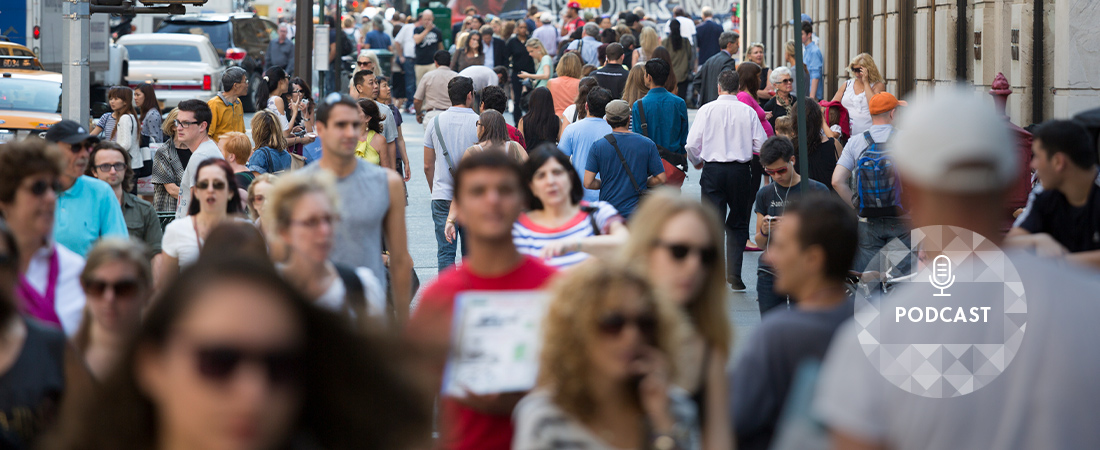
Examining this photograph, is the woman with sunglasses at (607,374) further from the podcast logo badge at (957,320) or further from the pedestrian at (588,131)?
the pedestrian at (588,131)

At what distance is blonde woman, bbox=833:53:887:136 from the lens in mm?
12664

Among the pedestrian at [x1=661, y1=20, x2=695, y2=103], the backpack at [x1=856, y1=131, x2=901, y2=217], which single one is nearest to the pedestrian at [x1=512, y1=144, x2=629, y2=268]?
the backpack at [x1=856, y1=131, x2=901, y2=217]

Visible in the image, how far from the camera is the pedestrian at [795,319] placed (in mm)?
3465

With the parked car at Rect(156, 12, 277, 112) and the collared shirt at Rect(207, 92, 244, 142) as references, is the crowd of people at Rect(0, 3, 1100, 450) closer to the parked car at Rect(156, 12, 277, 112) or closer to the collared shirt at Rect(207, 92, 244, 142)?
the collared shirt at Rect(207, 92, 244, 142)

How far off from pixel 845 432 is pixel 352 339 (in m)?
0.91

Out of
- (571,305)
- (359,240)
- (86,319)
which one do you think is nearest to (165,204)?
(359,240)

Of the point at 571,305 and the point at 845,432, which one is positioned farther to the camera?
the point at 571,305

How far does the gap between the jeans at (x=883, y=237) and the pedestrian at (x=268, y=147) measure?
4.18 m

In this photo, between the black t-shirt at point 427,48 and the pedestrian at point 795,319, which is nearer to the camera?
the pedestrian at point 795,319

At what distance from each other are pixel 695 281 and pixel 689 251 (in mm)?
125

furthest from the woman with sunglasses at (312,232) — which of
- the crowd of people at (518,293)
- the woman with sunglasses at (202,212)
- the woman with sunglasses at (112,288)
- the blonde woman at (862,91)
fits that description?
the blonde woman at (862,91)

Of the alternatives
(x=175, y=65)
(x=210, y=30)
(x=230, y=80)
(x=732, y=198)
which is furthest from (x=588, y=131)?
(x=210, y=30)

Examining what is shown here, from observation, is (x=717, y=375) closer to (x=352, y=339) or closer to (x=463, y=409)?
(x=463, y=409)

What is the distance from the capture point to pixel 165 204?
33.7 feet
